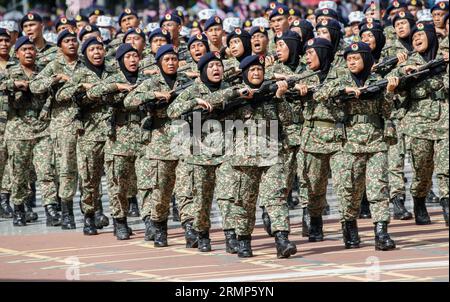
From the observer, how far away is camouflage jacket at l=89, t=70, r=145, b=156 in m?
15.8

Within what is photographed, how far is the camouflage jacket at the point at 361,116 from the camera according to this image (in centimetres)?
1396

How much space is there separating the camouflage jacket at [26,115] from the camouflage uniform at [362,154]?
4.91 m

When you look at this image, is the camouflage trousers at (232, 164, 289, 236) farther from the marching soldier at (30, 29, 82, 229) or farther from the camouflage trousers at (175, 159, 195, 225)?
the marching soldier at (30, 29, 82, 229)

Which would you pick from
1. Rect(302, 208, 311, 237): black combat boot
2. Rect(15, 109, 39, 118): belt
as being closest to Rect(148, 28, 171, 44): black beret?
Rect(15, 109, 39, 118): belt

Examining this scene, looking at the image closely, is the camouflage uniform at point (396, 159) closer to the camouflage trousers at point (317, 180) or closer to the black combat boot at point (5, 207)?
the camouflage trousers at point (317, 180)

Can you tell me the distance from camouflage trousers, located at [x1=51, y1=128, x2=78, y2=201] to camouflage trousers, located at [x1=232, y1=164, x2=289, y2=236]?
365 cm

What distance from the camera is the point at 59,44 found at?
17.3 metres

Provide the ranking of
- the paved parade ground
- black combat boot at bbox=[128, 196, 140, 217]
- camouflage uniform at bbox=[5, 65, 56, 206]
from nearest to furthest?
the paved parade ground
camouflage uniform at bbox=[5, 65, 56, 206]
black combat boot at bbox=[128, 196, 140, 217]

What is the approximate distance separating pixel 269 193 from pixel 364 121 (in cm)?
122

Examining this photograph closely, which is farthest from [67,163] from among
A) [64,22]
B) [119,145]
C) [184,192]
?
[64,22]

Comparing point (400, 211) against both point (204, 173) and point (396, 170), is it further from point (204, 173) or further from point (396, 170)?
point (204, 173)

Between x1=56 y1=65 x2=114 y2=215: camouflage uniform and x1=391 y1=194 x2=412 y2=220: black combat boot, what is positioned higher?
x1=56 y1=65 x2=114 y2=215: camouflage uniform

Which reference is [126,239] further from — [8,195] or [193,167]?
[8,195]

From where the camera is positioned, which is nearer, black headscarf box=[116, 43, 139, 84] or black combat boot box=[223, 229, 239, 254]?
black combat boot box=[223, 229, 239, 254]
